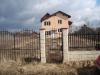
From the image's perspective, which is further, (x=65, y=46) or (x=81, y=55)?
(x=81, y=55)

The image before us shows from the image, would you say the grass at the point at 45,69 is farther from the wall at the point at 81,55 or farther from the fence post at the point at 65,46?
the wall at the point at 81,55

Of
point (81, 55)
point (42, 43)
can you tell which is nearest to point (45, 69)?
point (42, 43)

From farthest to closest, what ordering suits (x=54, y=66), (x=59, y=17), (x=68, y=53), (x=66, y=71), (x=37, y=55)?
1. (x=59, y=17)
2. (x=37, y=55)
3. (x=68, y=53)
4. (x=54, y=66)
5. (x=66, y=71)

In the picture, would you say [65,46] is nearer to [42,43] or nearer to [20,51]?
[42,43]

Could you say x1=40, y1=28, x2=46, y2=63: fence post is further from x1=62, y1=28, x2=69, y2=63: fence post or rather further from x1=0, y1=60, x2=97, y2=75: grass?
x1=62, y1=28, x2=69, y2=63: fence post

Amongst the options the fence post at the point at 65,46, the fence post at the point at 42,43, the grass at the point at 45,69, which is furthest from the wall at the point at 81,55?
the fence post at the point at 42,43

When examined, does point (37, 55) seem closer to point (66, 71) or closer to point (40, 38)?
point (40, 38)

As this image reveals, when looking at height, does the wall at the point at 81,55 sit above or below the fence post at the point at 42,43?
below

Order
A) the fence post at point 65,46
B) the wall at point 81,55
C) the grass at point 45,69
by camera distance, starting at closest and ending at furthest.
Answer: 1. the grass at point 45,69
2. the fence post at point 65,46
3. the wall at point 81,55

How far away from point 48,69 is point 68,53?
8.03 ft

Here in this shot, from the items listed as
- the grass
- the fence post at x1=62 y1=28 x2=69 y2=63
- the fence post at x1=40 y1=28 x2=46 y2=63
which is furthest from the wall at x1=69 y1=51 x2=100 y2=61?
the fence post at x1=40 y1=28 x2=46 y2=63

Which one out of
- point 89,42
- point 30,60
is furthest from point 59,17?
point 30,60

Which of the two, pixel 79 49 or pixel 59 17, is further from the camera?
pixel 59 17

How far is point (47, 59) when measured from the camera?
15938 mm
